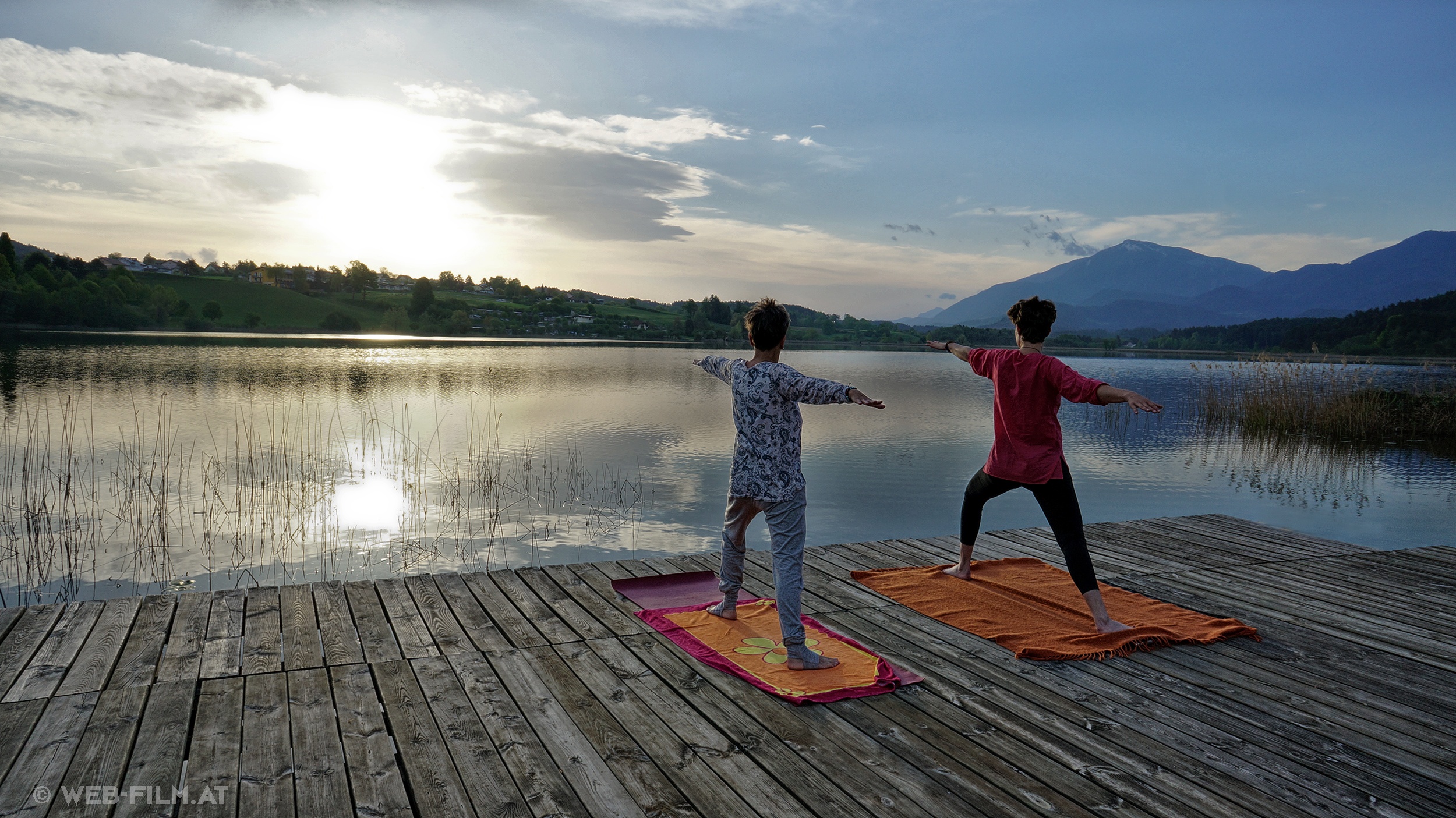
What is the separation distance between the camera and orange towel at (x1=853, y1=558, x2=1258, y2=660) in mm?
4406

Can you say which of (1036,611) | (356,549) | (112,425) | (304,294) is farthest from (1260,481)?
(304,294)

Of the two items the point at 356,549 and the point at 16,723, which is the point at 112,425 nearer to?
the point at 356,549

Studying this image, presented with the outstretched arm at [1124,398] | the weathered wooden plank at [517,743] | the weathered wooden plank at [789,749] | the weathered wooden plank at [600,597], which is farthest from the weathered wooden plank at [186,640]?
the outstretched arm at [1124,398]

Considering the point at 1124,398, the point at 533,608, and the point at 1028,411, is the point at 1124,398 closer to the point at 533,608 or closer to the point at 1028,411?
the point at 1028,411

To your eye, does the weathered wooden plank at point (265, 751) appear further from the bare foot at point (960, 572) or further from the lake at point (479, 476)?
the lake at point (479, 476)

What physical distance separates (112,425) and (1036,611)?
17.5 m

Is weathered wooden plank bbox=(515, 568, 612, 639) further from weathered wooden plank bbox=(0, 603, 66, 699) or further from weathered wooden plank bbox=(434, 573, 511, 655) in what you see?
weathered wooden plank bbox=(0, 603, 66, 699)

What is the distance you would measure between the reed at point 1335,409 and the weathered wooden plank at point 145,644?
73.6 feet

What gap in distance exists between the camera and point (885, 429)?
20500 millimetres

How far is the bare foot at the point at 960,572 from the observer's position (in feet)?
18.6

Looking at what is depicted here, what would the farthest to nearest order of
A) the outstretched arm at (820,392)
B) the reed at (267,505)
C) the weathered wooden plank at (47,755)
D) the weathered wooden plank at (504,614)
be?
the reed at (267,505) → the weathered wooden plank at (504,614) → the outstretched arm at (820,392) → the weathered wooden plank at (47,755)

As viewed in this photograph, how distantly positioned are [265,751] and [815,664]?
2366 mm

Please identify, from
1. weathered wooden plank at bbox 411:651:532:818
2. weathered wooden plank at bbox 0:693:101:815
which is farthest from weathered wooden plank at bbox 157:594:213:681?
weathered wooden plank at bbox 411:651:532:818

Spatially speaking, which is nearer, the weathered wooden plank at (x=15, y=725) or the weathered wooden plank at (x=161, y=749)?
the weathered wooden plank at (x=161, y=749)
